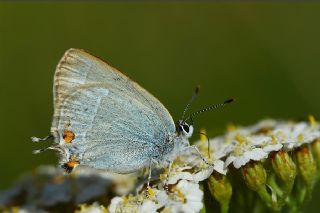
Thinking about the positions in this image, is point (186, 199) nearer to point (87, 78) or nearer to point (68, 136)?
point (68, 136)

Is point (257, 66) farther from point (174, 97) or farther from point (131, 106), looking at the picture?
point (131, 106)

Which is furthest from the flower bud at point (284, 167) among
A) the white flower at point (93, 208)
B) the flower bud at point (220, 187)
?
the white flower at point (93, 208)

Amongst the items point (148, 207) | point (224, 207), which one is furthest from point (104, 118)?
point (224, 207)

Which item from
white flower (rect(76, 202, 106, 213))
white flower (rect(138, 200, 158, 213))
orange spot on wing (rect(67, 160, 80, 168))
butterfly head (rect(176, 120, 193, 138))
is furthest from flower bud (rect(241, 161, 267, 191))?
orange spot on wing (rect(67, 160, 80, 168))

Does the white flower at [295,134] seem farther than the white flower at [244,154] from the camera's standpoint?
Yes

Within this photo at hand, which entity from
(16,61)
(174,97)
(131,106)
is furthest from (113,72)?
(16,61)

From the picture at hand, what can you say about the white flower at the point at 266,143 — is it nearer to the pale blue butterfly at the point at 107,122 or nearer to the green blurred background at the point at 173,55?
the pale blue butterfly at the point at 107,122
